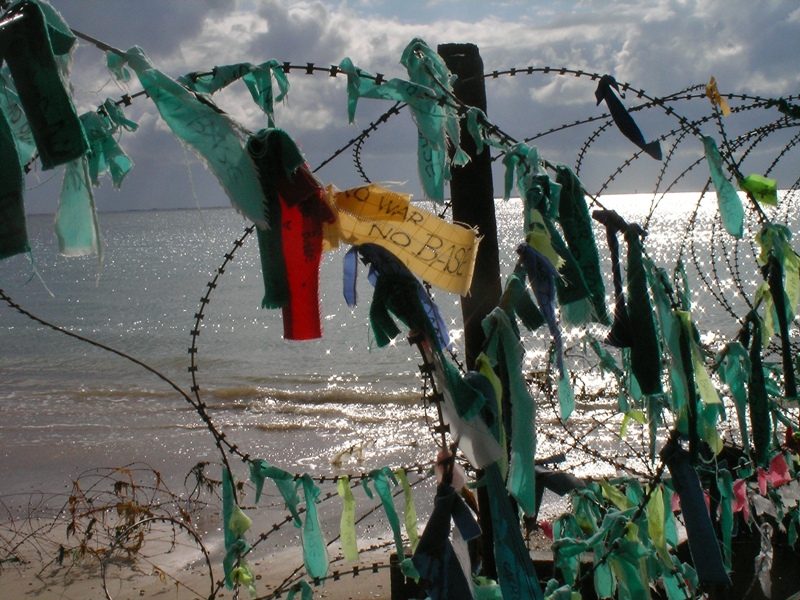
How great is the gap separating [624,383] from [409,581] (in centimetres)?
146

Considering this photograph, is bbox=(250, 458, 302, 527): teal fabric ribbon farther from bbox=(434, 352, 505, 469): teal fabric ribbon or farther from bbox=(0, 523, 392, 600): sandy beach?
bbox=(0, 523, 392, 600): sandy beach

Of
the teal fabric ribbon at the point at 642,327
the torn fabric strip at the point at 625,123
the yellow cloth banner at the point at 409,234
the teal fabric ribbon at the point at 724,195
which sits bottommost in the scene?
the teal fabric ribbon at the point at 642,327

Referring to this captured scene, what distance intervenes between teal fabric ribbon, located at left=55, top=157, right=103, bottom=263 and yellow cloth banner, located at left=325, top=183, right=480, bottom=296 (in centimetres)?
54

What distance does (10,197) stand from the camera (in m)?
1.35

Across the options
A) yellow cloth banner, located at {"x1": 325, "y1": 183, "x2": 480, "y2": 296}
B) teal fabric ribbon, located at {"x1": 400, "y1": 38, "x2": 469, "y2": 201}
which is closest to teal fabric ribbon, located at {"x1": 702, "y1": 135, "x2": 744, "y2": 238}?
teal fabric ribbon, located at {"x1": 400, "y1": 38, "x2": 469, "y2": 201}

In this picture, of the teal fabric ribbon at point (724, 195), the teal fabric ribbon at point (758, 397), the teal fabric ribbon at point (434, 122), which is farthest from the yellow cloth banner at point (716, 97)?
the teal fabric ribbon at point (434, 122)

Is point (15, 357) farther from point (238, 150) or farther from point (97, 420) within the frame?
point (238, 150)

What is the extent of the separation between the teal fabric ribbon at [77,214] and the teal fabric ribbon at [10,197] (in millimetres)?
218

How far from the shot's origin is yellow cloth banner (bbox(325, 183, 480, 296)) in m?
1.73

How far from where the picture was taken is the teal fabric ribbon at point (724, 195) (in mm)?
2307

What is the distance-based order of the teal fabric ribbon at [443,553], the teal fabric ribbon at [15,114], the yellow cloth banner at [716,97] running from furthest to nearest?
the yellow cloth banner at [716,97] < the teal fabric ribbon at [443,553] < the teal fabric ribbon at [15,114]

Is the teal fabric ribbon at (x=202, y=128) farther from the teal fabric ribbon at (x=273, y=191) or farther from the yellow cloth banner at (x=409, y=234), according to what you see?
the yellow cloth banner at (x=409, y=234)

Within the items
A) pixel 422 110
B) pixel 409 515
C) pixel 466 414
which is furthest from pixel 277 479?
pixel 422 110

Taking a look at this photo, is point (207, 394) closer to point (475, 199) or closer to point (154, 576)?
point (154, 576)
